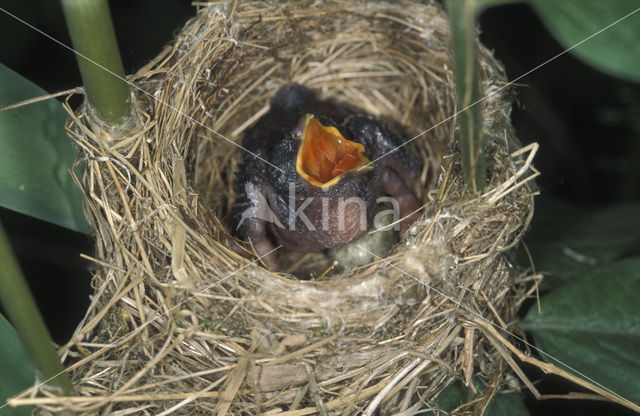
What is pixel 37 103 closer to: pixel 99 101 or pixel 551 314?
pixel 99 101

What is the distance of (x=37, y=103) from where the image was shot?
1.27 m

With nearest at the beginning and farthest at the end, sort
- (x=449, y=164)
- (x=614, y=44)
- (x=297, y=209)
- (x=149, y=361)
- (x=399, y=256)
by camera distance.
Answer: (x=614, y=44) → (x=149, y=361) → (x=399, y=256) → (x=449, y=164) → (x=297, y=209)

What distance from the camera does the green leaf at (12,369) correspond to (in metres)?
1.08

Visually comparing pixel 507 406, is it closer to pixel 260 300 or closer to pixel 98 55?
pixel 260 300

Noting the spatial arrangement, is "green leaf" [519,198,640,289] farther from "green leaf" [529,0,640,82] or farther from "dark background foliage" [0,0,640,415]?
"green leaf" [529,0,640,82]

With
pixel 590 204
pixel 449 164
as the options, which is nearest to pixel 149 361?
pixel 449 164

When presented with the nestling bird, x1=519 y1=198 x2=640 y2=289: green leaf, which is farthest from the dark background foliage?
the nestling bird

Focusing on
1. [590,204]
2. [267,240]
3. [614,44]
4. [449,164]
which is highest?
[614,44]

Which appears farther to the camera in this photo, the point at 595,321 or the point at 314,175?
the point at 314,175

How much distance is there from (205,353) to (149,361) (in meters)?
0.11

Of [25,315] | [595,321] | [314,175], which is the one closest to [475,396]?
[595,321]

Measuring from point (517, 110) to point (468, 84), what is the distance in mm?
1045

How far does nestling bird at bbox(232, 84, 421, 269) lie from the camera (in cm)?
146

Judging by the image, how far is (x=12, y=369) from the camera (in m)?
Answer: 1.08
